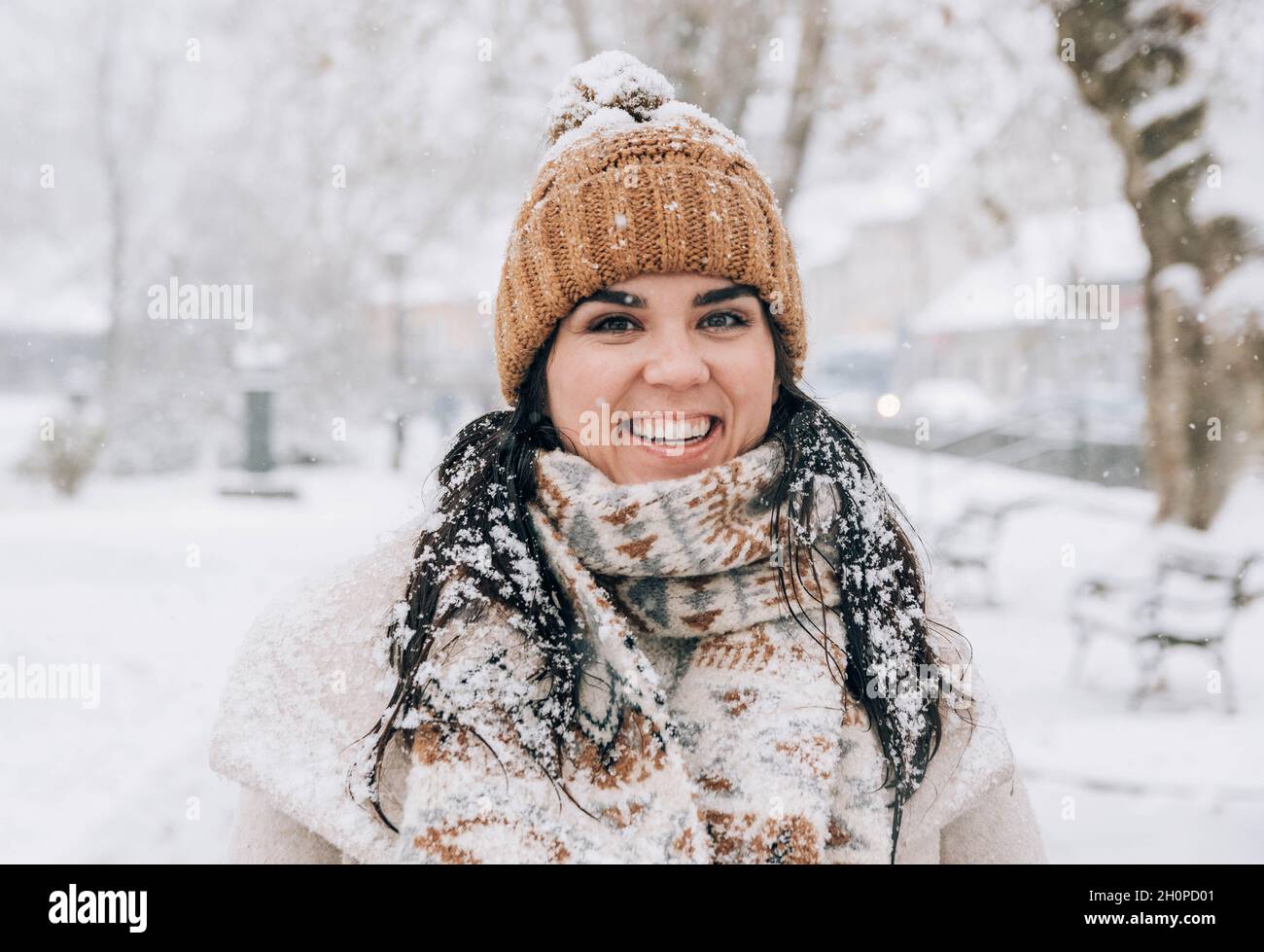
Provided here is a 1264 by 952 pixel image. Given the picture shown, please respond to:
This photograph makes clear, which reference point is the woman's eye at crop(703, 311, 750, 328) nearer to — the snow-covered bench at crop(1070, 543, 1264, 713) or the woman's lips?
the woman's lips

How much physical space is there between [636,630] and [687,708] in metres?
0.14

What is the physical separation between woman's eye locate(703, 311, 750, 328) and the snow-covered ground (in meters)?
0.61

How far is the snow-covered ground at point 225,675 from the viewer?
3.98m

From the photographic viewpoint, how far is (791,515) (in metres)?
1.56

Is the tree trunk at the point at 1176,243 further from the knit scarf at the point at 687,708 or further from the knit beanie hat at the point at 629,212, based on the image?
the knit scarf at the point at 687,708

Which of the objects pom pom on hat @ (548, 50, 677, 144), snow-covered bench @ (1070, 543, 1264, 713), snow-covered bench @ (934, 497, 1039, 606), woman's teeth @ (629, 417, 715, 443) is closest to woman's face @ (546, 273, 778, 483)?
woman's teeth @ (629, 417, 715, 443)

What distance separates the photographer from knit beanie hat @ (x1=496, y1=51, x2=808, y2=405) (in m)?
1.45

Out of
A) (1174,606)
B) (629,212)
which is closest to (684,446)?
(629,212)

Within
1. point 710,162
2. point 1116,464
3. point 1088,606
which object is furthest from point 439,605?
point 1116,464

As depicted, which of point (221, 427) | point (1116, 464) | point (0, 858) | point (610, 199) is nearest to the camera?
point (610, 199)

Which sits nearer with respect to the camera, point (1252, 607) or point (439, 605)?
point (439, 605)

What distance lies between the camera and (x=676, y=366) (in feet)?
4.53
